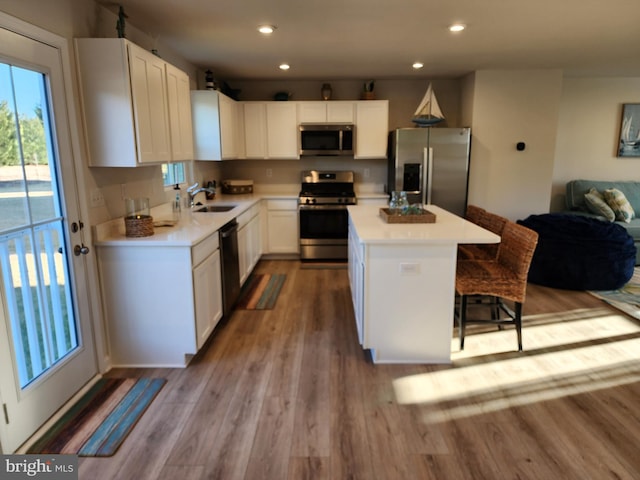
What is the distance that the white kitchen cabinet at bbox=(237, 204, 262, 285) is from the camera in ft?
13.7

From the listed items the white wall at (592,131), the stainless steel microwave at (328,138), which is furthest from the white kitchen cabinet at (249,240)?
the white wall at (592,131)

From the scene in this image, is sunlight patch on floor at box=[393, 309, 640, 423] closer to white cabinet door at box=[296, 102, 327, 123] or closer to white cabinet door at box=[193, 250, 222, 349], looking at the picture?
white cabinet door at box=[193, 250, 222, 349]

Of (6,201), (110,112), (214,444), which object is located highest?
(110,112)

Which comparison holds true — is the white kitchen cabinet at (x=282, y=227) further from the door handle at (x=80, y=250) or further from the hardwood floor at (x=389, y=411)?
the door handle at (x=80, y=250)

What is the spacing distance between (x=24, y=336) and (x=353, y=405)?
1773mm

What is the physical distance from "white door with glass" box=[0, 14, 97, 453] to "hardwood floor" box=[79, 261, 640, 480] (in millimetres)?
443

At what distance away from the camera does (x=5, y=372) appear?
6.25 ft

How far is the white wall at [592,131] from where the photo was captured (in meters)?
5.98

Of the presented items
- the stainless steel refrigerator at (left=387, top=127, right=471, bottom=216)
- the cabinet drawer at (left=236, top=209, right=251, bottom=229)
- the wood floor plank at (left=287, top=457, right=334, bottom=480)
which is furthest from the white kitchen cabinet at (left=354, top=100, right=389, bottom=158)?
the wood floor plank at (left=287, top=457, right=334, bottom=480)

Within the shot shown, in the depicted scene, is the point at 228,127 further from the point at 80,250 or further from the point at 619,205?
the point at 619,205

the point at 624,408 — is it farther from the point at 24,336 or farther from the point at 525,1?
the point at 24,336

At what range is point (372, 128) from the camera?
5.38 metres

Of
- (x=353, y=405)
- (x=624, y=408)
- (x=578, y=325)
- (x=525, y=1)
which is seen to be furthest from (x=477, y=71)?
(x=353, y=405)

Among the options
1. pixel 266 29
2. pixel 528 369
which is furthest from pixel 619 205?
pixel 266 29
